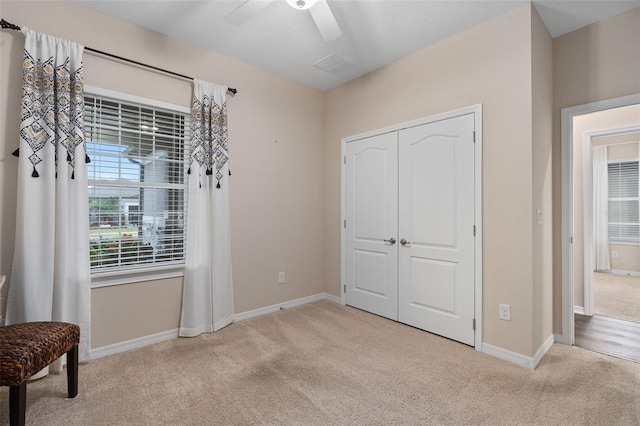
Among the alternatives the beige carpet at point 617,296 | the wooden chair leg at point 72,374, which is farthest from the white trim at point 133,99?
the beige carpet at point 617,296

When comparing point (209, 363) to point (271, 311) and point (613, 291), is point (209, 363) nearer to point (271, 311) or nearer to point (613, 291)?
point (271, 311)

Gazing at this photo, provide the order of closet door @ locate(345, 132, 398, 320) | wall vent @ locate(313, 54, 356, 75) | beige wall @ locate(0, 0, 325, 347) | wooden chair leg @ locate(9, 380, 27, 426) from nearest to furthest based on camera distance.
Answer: wooden chair leg @ locate(9, 380, 27, 426)
beige wall @ locate(0, 0, 325, 347)
wall vent @ locate(313, 54, 356, 75)
closet door @ locate(345, 132, 398, 320)

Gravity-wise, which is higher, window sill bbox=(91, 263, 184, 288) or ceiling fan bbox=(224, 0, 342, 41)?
ceiling fan bbox=(224, 0, 342, 41)

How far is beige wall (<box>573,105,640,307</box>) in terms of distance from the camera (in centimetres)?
358

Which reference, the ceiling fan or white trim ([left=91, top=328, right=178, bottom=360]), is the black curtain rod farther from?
white trim ([left=91, top=328, right=178, bottom=360])

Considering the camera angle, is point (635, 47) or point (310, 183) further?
point (310, 183)

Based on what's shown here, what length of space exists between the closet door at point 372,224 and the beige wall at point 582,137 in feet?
7.21

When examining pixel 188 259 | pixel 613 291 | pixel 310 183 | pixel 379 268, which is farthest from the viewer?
pixel 613 291

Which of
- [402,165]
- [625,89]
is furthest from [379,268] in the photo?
[625,89]

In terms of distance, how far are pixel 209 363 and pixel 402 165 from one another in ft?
8.35

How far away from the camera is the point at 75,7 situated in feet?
8.00

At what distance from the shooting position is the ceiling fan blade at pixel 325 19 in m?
2.02

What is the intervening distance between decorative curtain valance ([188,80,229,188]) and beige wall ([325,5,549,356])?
6.51 feet

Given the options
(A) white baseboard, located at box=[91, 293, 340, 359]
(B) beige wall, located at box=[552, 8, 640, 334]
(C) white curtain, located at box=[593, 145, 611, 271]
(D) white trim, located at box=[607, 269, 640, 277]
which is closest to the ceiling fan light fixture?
(B) beige wall, located at box=[552, 8, 640, 334]
